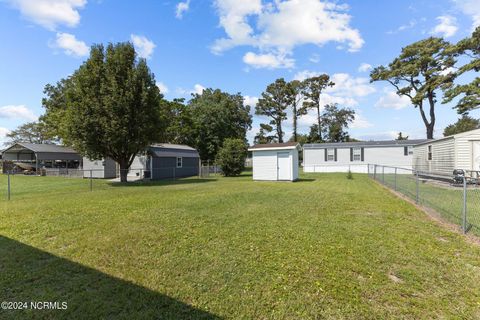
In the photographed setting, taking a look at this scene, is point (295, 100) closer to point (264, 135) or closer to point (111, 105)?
point (264, 135)

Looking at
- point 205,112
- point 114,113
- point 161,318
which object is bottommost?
point 161,318

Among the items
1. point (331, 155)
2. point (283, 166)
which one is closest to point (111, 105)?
point (283, 166)

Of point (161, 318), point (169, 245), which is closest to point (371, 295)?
point (161, 318)

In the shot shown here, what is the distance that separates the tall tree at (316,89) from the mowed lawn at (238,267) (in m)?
39.8

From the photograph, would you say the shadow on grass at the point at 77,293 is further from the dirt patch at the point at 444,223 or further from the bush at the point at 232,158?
the bush at the point at 232,158

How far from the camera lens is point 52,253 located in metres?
4.37

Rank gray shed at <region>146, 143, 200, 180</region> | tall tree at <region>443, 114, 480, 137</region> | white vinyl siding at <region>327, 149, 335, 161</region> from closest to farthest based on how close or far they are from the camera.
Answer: gray shed at <region>146, 143, 200, 180</region> < white vinyl siding at <region>327, 149, 335, 161</region> < tall tree at <region>443, 114, 480, 137</region>

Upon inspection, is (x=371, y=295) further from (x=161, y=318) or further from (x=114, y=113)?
(x=114, y=113)

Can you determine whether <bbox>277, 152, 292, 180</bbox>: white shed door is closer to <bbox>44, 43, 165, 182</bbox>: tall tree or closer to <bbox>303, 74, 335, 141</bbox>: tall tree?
<bbox>44, 43, 165, 182</bbox>: tall tree

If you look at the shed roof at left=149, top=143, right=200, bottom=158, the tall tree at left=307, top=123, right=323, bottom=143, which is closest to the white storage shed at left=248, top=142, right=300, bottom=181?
the shed roof at left=149, top=143, right=200, bottom=158

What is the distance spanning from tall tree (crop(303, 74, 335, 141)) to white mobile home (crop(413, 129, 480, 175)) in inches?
1051

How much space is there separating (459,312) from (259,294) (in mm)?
2119

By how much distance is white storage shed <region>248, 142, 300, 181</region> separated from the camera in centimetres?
1766

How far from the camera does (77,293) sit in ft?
10.6
